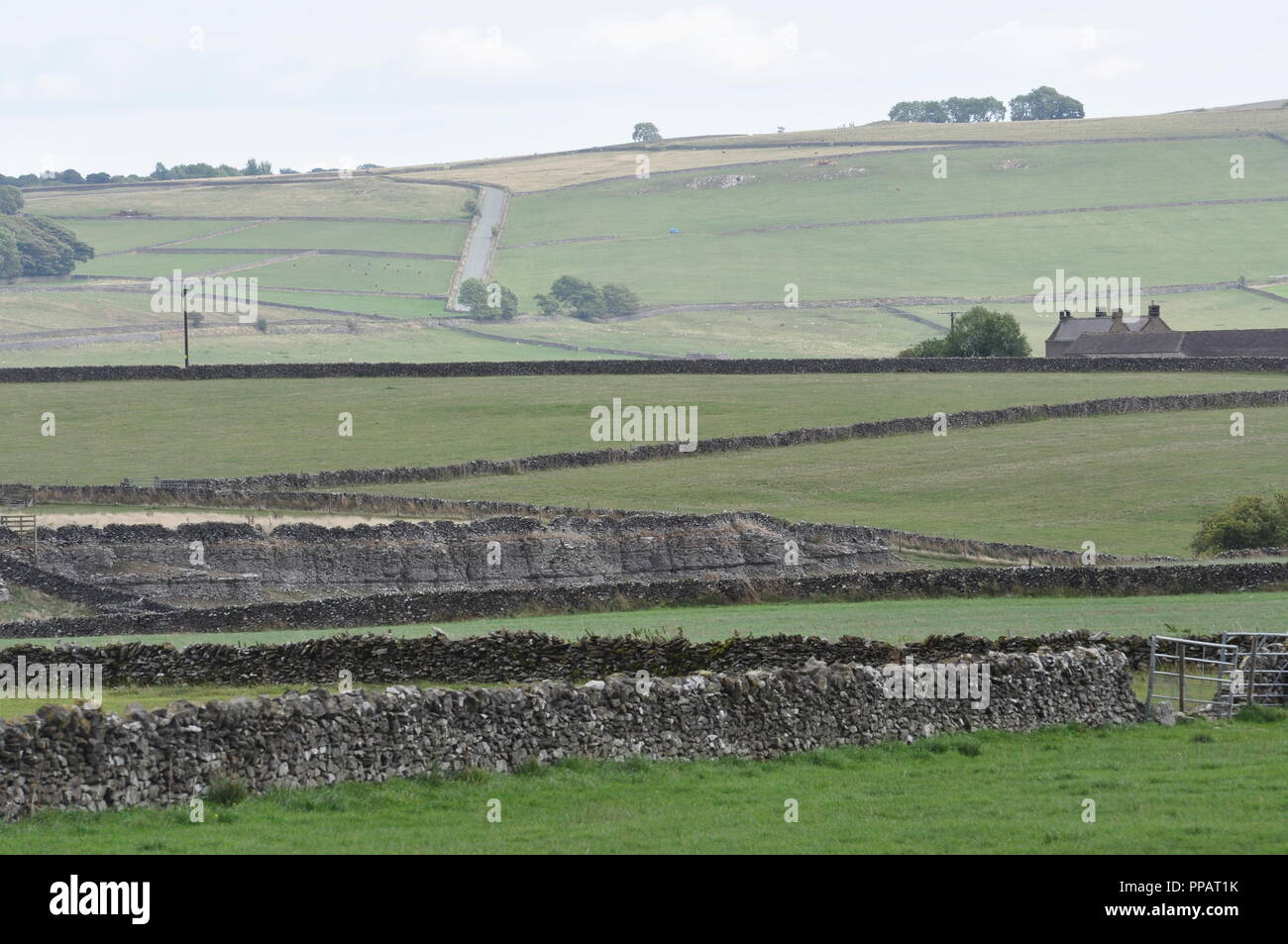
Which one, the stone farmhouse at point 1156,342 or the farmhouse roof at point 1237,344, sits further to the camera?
the stone farmhouse at point 1156,342

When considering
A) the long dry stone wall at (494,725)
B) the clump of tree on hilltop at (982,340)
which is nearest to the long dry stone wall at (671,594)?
the long dry stone wall at (494,725)

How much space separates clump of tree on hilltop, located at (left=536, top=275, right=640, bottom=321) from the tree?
4272 millimetres

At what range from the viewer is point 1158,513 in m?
53.0

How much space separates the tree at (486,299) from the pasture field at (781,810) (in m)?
159

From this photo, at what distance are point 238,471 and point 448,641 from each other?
134 ft

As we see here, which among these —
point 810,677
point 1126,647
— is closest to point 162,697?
point 810,677

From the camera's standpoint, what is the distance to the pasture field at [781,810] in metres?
13.3

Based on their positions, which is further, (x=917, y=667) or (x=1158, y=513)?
(x=1158, y=513)

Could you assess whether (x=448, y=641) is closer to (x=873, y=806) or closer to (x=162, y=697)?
(x=162, y=697)

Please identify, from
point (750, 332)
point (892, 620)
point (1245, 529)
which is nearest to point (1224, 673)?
point (892, 620)

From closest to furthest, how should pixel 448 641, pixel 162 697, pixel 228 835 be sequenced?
1. pixel 228 835
2. pixel 162 697
3. pixel 448 641

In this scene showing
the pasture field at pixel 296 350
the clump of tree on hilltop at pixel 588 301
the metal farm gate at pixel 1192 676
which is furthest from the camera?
the clump of tree on hilltop at pixel 588 301

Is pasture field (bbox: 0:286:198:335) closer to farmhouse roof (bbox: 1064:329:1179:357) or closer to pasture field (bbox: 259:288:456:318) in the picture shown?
pasture field (bbox: 259:288:456:318)

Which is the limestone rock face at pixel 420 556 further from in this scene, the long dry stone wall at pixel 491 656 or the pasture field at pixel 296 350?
the pasture field at pixel 296 350
